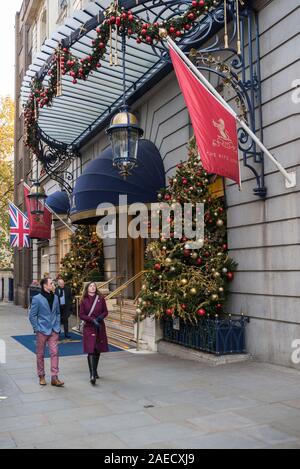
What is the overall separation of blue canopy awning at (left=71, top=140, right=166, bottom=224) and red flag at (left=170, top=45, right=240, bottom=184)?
481 centimetres

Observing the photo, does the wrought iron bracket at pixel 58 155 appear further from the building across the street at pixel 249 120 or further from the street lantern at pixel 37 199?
the building across the street at pixel 249 120

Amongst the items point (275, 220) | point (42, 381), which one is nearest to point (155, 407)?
point (42, 381)

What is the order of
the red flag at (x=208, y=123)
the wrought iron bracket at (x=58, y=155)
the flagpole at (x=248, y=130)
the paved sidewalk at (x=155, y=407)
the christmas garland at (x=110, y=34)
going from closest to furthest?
the paved sidewalk at (x=155, y=407)
the red flag at (x=208, y=123)
the flagpole at (x=248, y=130)
the christmas garland at (x=110, y=34)
the wrought iron bracket at (x=58, y=155)

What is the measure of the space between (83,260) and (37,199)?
9.67ft

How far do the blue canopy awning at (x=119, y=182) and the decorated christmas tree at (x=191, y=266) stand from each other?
2.22 metres

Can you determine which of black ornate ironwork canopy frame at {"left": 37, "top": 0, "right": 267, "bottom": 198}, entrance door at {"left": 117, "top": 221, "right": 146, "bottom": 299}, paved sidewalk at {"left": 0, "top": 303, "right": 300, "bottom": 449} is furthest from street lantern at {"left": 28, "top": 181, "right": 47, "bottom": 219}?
paved sidewalk at {"left": 0, "top": 303, "right": 300, "bottom": 449}

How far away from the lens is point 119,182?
42.6 ft

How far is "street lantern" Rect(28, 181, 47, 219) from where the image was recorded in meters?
Result: 18.5

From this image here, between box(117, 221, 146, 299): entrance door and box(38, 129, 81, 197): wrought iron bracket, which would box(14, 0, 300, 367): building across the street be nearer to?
box(117, 221, 146, 299): entrance door

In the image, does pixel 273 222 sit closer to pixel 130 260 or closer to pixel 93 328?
pixel 93 328

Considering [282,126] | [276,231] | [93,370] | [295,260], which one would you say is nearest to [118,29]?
[282,126]

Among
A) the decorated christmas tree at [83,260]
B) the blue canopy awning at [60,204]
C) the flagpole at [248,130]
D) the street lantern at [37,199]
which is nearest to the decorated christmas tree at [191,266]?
the flagpole at [248,130]

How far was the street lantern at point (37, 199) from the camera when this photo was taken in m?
18.5
